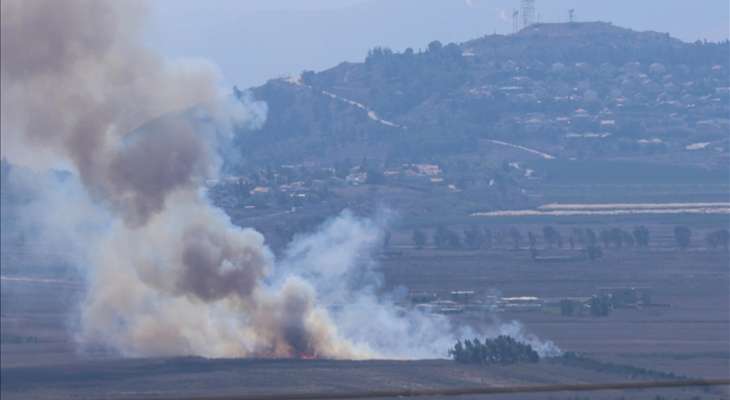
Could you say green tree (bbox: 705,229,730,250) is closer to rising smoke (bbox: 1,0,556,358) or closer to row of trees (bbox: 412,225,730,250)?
row of trees (bbox: 412,225,730,250)

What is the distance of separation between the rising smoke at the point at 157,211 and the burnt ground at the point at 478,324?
406cm

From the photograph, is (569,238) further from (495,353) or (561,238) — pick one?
(495,353)

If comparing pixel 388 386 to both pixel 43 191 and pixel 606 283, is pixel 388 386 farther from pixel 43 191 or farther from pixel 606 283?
pixel 606 283

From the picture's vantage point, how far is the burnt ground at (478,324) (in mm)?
64250

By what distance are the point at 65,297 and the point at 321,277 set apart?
23.2 metres

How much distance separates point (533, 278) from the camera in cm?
13238

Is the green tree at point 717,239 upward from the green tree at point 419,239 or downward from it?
downward

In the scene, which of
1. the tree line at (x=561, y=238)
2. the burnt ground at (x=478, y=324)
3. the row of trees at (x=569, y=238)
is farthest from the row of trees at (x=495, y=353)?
the row of trees at (x=569, y=238)

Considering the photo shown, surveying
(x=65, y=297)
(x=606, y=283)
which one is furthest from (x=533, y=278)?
(x=65, y=297)

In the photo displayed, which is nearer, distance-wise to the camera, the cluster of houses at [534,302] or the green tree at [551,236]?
the cluster of houses at [534,302]

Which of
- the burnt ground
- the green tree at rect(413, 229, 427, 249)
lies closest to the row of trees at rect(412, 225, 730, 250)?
the green tree at rect(413, 229, 427, 249)

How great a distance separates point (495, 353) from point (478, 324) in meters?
24.9

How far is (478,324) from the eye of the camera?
101875mm

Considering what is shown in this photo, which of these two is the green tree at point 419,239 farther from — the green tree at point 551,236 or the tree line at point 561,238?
the green tree at point 551,236
